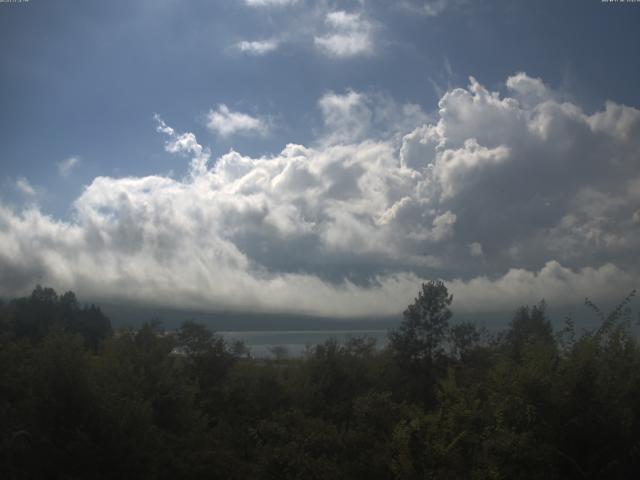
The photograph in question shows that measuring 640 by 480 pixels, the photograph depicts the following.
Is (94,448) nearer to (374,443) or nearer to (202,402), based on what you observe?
(374,443)

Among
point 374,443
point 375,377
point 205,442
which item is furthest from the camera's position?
point 375,377

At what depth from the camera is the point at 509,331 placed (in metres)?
57.7

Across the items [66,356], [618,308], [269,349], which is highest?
[618,308]

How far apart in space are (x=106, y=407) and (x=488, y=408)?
43.7 ft

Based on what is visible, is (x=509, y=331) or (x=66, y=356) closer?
(x=66, y=356)

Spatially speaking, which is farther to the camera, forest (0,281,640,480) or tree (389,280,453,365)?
tree (389,280,453,365)

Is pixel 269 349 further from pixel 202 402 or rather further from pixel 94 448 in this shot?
pixel 94 448

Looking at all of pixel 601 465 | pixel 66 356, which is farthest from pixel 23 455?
pixel 601 465

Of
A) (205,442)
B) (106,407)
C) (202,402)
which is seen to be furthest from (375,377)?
(106,407)

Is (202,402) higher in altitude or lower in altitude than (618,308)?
lower

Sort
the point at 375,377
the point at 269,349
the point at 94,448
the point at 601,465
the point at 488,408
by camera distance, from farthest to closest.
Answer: the point at 269,349 → the point at 375,377 → the point at 488,408 → the point at 94,448 → the point at 601,465

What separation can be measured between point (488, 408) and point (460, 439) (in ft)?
4.93

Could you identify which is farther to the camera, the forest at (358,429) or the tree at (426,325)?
the tree at (426,325)

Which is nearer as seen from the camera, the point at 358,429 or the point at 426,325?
the point at 358,429
